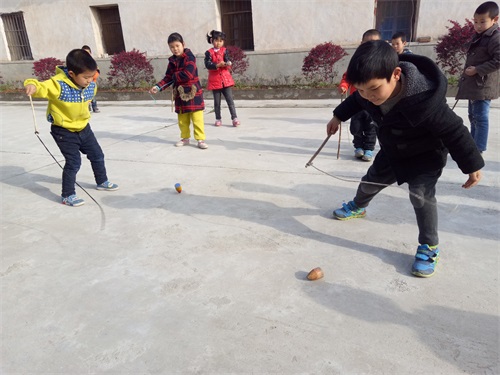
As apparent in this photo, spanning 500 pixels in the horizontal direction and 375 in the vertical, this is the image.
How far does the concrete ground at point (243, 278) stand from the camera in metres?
1.82

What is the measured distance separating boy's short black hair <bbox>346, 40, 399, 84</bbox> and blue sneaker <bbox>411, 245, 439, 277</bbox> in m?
1.06

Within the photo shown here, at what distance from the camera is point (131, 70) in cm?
1120

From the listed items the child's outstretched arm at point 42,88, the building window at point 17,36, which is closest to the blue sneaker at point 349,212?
the child's outstretched arm at point 42,88

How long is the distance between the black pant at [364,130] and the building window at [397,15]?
626 centimetres

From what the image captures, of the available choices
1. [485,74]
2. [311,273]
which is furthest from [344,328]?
[485,74]

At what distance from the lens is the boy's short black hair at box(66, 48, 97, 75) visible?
129 inches

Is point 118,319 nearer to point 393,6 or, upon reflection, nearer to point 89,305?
point 89,305

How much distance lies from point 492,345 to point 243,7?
418 inches

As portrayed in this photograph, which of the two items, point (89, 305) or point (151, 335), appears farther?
point (89, 305)

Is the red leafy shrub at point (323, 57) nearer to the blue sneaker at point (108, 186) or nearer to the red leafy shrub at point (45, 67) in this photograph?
the blue sneaker at point (108, 186)

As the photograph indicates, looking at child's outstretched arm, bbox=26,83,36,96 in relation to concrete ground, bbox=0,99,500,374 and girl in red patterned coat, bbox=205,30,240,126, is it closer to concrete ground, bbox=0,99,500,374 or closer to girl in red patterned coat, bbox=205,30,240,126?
concrete ground, bbox=0,99,500,374

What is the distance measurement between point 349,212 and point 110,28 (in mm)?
11676

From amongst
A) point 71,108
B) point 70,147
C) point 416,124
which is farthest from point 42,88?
point 416,124

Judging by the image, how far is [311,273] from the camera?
2324 mm
